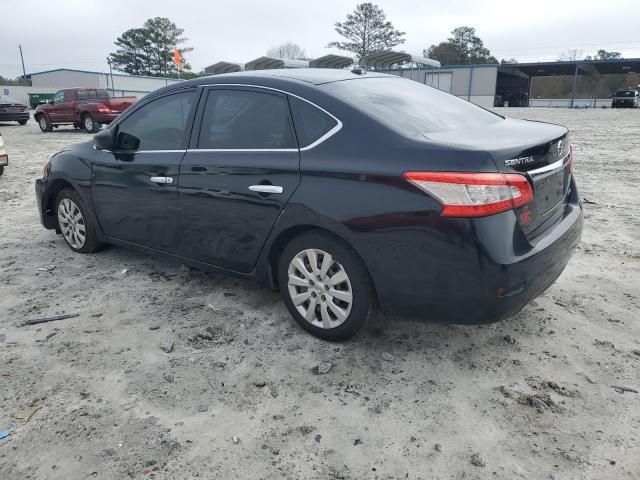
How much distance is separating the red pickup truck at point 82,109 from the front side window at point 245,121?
16.4 m

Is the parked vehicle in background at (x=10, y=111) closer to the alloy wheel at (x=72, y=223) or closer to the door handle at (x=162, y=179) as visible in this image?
the alloy wheel at (x=72, y=223)

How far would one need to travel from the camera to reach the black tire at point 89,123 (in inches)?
732

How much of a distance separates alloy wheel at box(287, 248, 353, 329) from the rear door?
1.07ft

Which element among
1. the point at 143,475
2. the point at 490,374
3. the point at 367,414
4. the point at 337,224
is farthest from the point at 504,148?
the point at 143,475

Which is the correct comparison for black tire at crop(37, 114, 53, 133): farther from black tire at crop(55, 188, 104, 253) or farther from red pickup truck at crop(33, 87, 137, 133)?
black tire at crop(55, 188, 104, 253)

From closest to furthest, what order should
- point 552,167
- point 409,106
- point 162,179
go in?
point 552,167 < point 409,106 < point 162,179

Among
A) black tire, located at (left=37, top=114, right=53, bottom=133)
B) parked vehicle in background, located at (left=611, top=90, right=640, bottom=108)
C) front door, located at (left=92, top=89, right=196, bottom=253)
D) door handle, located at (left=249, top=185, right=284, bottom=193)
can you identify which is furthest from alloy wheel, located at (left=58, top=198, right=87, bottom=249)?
parked vehicle in background, located at (left=611, top=90, right=640, bottom=108)

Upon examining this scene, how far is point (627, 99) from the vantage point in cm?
4153

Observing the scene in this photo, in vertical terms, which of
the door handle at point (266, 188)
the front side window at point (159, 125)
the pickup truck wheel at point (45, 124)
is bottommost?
the pickup truck wheel at point (45, 124)

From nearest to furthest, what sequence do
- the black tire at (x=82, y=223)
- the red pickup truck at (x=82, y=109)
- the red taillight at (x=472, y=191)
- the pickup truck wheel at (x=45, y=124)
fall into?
the red taillight at (x=472, y=191), the black tire at (x=82, y=223), the red pickup truck at (x=82, y=109), the pickup truck wheel at (x=45, y=124)

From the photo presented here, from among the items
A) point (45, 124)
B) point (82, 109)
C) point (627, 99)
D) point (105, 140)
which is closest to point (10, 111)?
point (45, 124)

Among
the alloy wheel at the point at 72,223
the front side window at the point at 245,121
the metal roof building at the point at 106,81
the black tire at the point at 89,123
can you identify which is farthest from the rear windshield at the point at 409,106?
the metal roof building at the point at 106,81

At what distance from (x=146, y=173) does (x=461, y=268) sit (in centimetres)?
262

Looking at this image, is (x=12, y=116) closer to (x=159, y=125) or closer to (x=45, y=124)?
(x=45, y=124)
